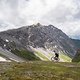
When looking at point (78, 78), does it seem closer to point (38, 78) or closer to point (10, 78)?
point (38, 78)

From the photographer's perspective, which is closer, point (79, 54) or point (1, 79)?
point (1, 79)

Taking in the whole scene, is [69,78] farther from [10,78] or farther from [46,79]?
[10,78]

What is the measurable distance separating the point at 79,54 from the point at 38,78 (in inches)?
5990

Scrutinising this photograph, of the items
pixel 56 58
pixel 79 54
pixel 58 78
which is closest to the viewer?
pixel 58 78

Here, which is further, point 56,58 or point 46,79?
point 56,58

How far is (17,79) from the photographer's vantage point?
49062mm

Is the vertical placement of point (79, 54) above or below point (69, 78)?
above

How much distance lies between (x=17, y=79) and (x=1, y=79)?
2.98m

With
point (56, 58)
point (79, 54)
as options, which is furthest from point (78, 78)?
point (79, 54)

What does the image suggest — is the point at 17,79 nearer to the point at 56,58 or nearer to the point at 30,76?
the point at 30,76

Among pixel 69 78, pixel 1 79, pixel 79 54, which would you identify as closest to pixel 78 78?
pixel 69 78

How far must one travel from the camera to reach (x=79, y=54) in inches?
7859

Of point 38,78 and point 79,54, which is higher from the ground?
point 79,54

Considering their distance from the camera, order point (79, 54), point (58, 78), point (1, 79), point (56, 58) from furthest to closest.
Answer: point (79, 54) → point (56, 58) → point (58, 78) → point (1, 79)
